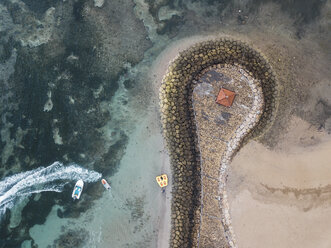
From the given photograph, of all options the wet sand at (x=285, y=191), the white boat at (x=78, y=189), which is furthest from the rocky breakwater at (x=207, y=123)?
the white boat at (x=78, y=189)

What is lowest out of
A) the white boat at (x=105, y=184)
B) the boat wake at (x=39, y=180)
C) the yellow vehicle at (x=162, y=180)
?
the boat wake at (x=39, y=180)

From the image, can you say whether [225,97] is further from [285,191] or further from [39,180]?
[39,180]

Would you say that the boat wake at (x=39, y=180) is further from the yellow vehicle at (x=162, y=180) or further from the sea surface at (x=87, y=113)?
the yellow vehicle at (x=162, y=180)

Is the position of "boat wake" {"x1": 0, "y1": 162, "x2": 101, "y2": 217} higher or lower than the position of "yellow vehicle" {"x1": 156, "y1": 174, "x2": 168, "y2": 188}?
lower

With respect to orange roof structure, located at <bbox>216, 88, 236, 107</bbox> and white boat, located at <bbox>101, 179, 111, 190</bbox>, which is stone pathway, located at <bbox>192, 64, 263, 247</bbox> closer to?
orange roof structure, located at <bbox>216, 88, 236, 107</bbox>

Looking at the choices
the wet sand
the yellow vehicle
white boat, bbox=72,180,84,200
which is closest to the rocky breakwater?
the yellow vehicle

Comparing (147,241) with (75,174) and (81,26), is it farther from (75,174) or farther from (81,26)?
(81,26)

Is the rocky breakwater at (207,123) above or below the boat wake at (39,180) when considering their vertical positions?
above

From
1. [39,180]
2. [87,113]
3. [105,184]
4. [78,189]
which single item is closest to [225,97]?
[87,113]
